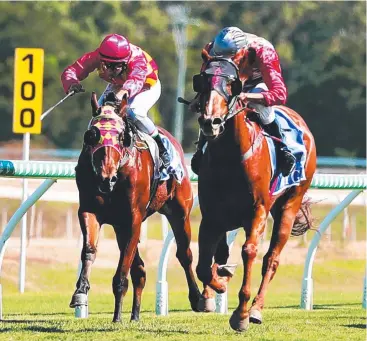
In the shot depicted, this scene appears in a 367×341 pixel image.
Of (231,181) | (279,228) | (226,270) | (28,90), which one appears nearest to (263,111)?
(231,181)

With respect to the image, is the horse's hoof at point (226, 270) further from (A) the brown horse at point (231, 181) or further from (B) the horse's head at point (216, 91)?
(B) the horse's head at point (216, 91)

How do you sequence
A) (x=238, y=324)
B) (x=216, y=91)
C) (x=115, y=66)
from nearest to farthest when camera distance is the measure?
(x=216, y=91) < (x=238, y=324) < (x=115, y=66)

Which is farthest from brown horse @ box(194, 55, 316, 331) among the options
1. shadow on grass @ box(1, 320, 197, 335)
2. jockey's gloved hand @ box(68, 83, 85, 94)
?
jockey's gloved hand @ box(68, 83, 85, 94)

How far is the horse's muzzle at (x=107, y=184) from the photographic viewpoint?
26.0ft

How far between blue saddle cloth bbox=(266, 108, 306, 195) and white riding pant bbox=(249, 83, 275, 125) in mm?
117

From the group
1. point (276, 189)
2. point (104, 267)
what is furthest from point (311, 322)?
point (104, 267)

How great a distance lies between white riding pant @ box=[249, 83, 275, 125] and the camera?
26.7ft

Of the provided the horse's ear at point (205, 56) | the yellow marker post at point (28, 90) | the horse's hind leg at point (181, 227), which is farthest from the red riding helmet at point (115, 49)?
the yellow marker post at point (28, 90)

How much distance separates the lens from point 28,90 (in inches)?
477

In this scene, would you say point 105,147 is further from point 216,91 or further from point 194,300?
point 194,300

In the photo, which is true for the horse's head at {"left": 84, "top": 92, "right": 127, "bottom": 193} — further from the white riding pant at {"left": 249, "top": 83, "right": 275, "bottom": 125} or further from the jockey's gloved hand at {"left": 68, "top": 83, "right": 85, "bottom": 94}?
the white riding pant at {"left": 249, "top": 83, "right": 275, "bottom": 125}

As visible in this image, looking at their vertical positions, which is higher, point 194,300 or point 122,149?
point 122,149

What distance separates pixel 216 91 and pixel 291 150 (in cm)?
115

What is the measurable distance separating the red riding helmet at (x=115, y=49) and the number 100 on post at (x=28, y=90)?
135 inches
